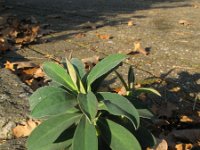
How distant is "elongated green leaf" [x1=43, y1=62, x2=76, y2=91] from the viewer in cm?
151

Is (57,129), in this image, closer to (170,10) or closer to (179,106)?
(179,106)

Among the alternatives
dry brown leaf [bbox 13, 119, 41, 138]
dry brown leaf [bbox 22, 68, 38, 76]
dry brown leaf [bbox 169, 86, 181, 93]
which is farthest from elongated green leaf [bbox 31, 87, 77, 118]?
dry brown leaf [bbox 22, 68, 38, 76]

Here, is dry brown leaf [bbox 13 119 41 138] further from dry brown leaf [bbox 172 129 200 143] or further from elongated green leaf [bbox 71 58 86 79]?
dry brown leaf [bbox 172 129 200 143]

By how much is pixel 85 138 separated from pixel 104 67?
26 centimetres

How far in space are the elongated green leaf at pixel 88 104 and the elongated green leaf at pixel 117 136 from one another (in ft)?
0.45

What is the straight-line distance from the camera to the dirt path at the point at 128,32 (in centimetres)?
314

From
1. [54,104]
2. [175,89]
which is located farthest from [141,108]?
[175,89]

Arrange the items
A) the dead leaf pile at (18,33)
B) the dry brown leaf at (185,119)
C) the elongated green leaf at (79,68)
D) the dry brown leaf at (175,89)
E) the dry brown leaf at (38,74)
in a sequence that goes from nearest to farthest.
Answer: the elongated green leaf at (79,68), the dry brown leaf at (185,119), the dry brown leaf at (175,89), the dry brown leaf at (38,74), the dead leaf pile at (18,33)

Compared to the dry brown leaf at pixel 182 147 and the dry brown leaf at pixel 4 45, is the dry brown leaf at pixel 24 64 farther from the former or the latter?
the dry brown leaf at pixel 182 147

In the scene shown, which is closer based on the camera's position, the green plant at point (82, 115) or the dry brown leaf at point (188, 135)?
the green plant at point (82, 115)

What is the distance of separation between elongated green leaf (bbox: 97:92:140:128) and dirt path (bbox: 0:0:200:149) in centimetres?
113

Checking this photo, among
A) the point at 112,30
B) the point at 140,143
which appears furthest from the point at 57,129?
the point at 112,30

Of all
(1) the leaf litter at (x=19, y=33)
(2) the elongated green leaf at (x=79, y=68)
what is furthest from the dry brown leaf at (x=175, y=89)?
(1) the leaf litter at (x=19, y=33)

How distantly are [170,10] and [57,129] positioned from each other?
472 cm
